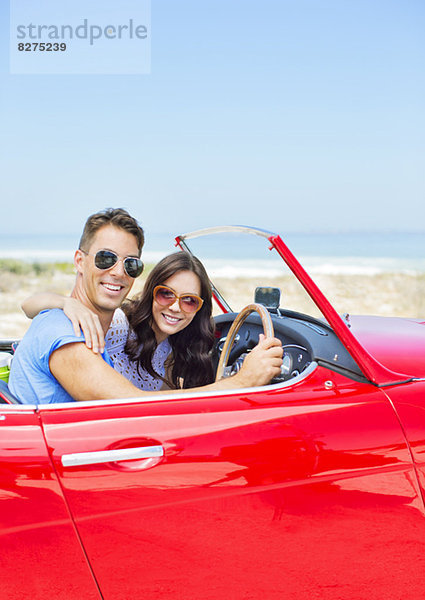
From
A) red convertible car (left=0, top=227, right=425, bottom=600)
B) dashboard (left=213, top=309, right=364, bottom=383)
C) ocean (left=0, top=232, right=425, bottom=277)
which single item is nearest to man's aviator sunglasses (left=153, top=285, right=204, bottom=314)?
dashboard (left=213, top=309, right=364, bottom=383)

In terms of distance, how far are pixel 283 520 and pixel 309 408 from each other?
310 mm

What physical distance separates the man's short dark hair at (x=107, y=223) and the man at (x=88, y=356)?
0.02 meters

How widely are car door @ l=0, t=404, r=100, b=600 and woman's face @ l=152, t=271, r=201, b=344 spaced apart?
96 cm

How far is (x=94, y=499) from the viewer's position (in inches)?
59.5

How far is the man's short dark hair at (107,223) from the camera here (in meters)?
2.19

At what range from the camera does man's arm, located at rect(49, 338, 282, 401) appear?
5.79 ft

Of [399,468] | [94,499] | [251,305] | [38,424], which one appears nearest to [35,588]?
[94,499]

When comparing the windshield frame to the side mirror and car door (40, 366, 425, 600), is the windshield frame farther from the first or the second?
the side mirror

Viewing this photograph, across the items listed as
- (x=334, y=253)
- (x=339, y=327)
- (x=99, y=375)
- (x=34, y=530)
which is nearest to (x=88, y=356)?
(x=99, y=375)

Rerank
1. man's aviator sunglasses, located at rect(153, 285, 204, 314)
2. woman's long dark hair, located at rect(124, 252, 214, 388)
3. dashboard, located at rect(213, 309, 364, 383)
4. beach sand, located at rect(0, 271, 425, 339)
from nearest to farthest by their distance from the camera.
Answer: dashboard, located at rect(213, 309, 364, 383) → man's aviator sunglasses, located at rect(153, 285, 204, 314) → woman's long dark hair, located at rect(124, 252, 214, 388) → beach sand, located at rect(0, 271, 425, 339)

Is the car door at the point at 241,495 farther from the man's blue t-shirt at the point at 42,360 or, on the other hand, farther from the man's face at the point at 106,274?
the man's face at the point at 106,274

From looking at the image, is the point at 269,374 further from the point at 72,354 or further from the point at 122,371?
the point at 122,371

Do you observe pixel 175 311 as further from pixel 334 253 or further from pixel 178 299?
pixel 334 253

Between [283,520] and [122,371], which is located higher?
[122,371]
